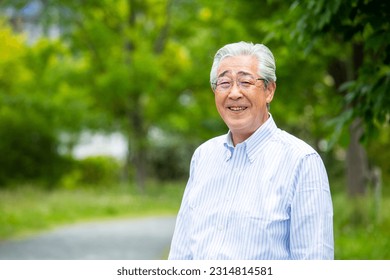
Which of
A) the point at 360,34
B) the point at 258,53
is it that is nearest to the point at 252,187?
the point at 258,53

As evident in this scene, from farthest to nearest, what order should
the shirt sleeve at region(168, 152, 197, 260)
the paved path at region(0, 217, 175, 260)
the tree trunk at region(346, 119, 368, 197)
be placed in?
1. the tree trunk at region(346, 119, 368, 197)
2. the paved path at region(0, 217, 175, 260)
3. the shirt sleeve at region(168, 152, 197, 260)

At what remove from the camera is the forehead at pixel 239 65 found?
8.18 ft

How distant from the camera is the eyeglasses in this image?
2.51 metres

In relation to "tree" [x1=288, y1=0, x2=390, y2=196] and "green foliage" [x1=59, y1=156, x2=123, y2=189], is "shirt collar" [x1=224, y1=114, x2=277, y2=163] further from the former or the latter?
"green foliage" [x1=59, y1=156, x2=123, y2=189]

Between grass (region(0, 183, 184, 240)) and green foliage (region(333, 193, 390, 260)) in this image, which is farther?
grass (region(0, 183, 184, 240))

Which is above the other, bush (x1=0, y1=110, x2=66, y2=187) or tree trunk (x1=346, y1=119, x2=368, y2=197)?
bush (x1=0, y1=110, x2=66, y2=187)

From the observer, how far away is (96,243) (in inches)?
449

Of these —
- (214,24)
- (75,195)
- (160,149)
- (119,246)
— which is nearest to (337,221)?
(119,246)

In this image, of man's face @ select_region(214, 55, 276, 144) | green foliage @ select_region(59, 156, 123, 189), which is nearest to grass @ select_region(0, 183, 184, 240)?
green foliage @ select_region(59, 156, 123, 189)

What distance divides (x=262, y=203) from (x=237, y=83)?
43cm

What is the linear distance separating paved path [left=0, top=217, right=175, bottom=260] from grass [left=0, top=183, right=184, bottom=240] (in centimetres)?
65

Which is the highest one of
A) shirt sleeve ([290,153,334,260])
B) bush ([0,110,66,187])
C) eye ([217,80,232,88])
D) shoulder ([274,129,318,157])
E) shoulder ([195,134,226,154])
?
bush ([0,110,66,187])

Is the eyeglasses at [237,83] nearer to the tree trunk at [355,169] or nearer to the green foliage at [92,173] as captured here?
the tree trunk at [355,169]
